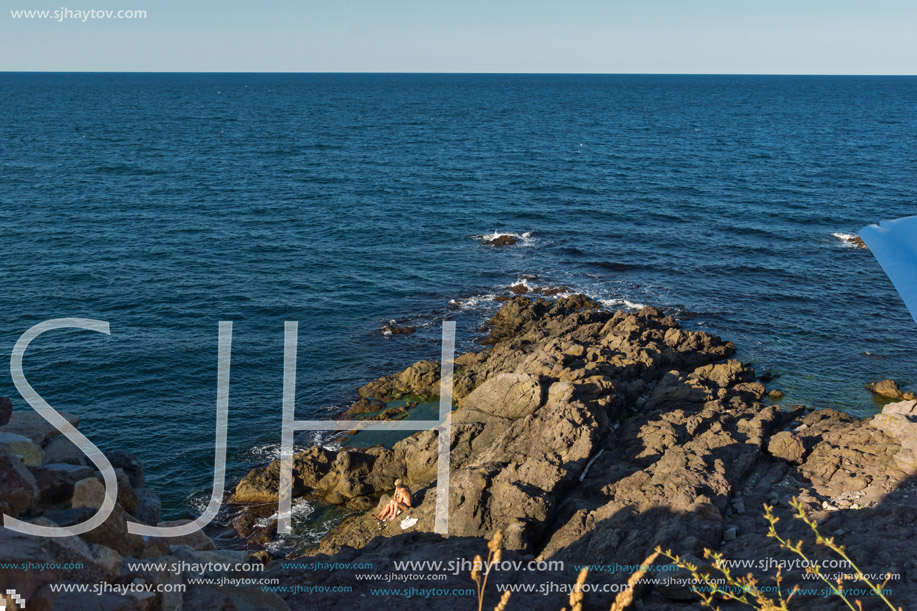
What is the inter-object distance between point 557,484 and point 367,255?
115 feet

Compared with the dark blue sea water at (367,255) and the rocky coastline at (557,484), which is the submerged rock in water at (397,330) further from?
the rocky coastline at (557,484)

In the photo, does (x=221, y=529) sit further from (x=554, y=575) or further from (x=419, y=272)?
(x=419, y=272)

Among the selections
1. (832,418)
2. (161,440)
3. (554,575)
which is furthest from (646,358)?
(161,440)

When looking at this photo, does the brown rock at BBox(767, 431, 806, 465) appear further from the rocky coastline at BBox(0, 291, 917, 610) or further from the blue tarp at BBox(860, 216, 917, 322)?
the blue tarp at BBox(860, 216, 917, 322)

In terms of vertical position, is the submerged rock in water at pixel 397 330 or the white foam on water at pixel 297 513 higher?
the submerged rock in water at pixel 397 330

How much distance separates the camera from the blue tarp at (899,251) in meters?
9.09

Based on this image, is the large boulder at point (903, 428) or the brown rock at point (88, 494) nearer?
the brown rock at point (88, 494)

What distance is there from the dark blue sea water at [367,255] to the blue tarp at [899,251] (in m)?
21.0

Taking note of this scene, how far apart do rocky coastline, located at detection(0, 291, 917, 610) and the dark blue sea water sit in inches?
182

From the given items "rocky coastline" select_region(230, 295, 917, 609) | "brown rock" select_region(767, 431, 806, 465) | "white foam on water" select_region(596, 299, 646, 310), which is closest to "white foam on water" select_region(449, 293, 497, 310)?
"white foam on water" select_region(596, 299, 646, 310)

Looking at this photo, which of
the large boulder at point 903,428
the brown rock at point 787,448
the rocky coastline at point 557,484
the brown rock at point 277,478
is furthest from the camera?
the brown rock at point 277,478

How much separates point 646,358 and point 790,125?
119756mm

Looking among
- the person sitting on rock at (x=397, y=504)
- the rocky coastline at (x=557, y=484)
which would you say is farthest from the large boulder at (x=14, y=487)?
the person sitting on rock at (x=397, y=504)

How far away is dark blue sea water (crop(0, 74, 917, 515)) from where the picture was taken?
31734 millimetres
